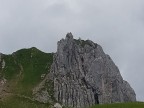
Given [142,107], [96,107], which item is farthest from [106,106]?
[142,107]

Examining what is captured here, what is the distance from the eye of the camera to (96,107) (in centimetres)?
11500

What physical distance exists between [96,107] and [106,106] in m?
2.93

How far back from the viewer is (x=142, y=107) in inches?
4257

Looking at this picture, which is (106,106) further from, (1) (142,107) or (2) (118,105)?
(1) (142,107)

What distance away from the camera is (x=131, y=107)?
112500mm

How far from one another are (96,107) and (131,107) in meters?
10.1

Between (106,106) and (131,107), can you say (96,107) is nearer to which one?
(106,106)

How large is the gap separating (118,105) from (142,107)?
9.44 m

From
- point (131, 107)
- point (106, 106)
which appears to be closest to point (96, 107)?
point (106, 106)

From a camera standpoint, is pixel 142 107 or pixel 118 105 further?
pixel 118 105

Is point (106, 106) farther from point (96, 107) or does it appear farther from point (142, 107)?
point (142, 107)

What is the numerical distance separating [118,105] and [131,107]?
181 inches

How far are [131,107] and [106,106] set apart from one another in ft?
23.5
